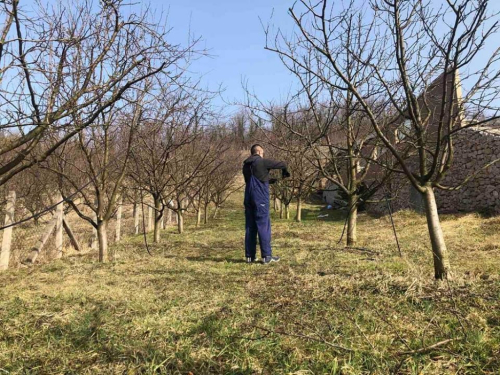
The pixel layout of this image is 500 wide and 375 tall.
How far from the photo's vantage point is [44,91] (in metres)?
2.93

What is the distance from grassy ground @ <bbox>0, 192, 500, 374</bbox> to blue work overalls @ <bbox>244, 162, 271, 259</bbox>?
2.42 feet

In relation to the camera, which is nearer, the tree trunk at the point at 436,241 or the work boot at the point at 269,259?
the tree trunk at the point at 436,241

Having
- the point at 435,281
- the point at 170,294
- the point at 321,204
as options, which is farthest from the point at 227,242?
the point at 321,204

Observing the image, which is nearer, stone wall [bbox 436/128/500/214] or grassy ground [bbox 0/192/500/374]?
grassy ground [bbox 0/192/500/374]

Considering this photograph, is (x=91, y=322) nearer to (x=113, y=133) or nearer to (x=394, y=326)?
(x=394, y=326)

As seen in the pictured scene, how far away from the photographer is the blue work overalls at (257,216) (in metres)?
4.97

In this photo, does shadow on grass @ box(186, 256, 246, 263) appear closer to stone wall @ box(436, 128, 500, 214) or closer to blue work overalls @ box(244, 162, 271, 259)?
blue work overalls @ box(244, 162, 271, 259)

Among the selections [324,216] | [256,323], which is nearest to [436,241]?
[256,323]

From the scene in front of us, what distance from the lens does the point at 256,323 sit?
238cm

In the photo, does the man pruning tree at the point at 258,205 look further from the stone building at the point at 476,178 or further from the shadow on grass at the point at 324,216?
the shadow on grass at the point at 324,216

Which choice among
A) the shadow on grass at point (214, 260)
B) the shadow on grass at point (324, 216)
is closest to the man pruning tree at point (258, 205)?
the shadow on grass at point (214, 260)

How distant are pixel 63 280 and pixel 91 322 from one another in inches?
83.4

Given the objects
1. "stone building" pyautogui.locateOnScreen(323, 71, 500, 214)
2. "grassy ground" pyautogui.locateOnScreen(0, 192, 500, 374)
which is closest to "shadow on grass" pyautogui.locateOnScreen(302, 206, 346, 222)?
"stone building" pyautogui.locateOnScreen(323, 71, 500, 214)

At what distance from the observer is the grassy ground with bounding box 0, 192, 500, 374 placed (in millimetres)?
1831
